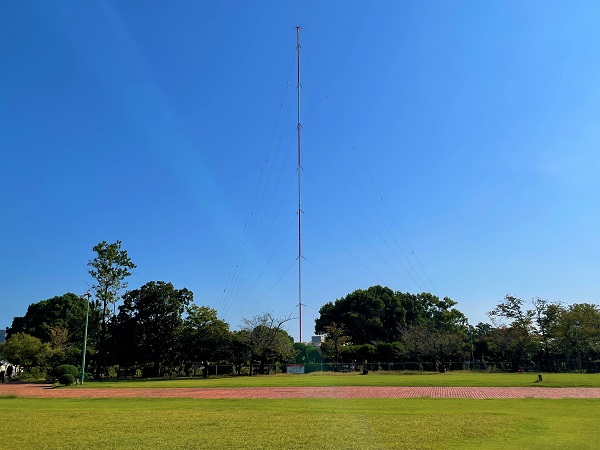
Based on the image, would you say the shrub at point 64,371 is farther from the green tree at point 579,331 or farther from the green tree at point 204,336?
the green tree at point 579,331

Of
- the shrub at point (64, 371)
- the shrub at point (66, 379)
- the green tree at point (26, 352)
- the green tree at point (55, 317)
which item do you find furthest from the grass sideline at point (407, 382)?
the green tree at point (55, 317)

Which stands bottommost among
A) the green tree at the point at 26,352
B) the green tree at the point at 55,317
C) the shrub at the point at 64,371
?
the shrub at the point at 64,371

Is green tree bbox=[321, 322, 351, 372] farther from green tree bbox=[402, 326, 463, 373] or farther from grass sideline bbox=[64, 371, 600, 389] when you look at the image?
grass sideline bbox=[64, 371, 600, 389]

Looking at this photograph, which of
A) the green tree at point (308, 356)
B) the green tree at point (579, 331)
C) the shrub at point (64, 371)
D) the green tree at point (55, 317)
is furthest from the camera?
the green tree at point (55, 317)

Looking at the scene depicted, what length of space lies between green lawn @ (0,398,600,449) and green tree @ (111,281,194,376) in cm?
4004

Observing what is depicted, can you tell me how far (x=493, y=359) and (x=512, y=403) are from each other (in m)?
62.5

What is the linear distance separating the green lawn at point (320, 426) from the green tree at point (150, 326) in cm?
4004

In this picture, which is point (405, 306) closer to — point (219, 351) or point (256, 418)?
point (219, 351)

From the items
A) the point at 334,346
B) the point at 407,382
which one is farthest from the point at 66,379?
the point at 334,346

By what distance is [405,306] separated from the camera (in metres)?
96.7

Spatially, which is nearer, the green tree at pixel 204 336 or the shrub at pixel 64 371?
the shrub at pixel 64 371

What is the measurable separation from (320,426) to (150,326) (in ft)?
162

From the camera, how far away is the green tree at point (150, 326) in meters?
58.1

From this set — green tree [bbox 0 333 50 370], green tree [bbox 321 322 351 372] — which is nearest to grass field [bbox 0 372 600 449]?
green tree [bbox 0 333 50 370]
